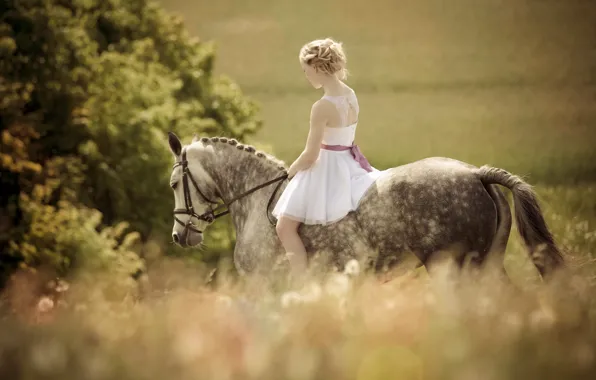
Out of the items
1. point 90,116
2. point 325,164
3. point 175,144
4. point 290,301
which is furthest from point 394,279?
point 90,116

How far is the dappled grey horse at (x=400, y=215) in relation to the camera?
5363mm

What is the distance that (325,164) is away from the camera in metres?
6.12

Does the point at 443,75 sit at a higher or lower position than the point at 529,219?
higher

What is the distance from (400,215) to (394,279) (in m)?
0.67

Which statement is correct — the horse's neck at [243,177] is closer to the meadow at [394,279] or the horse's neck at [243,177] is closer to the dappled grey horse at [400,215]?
the dappled grey horse at [400,215]

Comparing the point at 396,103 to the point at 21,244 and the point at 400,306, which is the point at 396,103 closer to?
the point at 21,244

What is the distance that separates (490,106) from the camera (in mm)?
20047

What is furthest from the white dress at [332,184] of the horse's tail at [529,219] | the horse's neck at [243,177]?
the horse's tail at [529,219]

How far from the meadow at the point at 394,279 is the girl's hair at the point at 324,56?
1.70 metres

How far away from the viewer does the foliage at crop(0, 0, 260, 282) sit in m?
17.6

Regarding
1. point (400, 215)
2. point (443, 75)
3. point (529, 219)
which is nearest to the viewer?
point (529, 219)

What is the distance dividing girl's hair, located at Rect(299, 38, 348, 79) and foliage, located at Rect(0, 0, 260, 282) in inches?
478

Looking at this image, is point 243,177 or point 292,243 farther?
point 243,177

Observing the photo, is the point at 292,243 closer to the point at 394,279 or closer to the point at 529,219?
the point at 394,279
